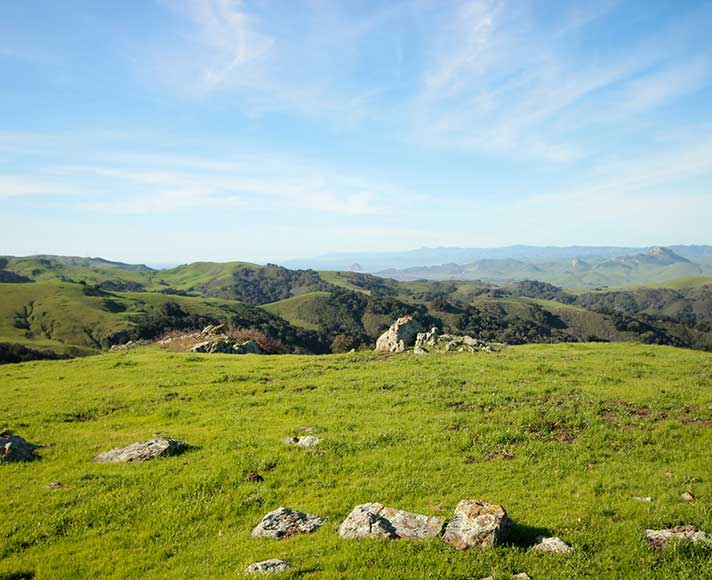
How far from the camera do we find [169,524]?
1278 cm

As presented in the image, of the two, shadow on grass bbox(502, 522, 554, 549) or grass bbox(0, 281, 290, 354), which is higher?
shadow on grass bbox(502, 522, 554, 549)

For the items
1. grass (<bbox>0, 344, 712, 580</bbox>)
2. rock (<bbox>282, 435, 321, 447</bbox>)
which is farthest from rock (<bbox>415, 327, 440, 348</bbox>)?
rock (<bbox>282, 435, 321, 447</bbox>)

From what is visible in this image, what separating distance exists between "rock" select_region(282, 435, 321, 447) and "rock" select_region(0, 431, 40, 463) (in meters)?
10.6

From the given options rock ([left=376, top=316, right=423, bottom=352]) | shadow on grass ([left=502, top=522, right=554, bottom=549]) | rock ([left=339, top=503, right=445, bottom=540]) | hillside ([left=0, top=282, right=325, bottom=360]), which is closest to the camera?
shadow on grass ([left=502, top=522, right=554, bottom=549])

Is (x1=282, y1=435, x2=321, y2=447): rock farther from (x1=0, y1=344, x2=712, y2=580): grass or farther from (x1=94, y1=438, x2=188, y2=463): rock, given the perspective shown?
(x1=94, y1=438, x2=188, y2=463): rock

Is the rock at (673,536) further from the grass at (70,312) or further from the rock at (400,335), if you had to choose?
the grass at (70,312)

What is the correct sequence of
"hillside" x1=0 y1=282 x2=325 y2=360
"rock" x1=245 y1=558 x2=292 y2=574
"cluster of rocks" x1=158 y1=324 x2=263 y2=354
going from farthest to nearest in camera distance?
"hillside" x1=0 y1=282 x2=325 y2=360, "cluster of rocks" x1=158 y1=324 x2=263 y2=354, "rock" x1=245 y1=558 x2=292 y2=574

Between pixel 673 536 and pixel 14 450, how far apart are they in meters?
23.1

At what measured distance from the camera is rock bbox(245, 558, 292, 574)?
9.73 m

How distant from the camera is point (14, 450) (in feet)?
57.1

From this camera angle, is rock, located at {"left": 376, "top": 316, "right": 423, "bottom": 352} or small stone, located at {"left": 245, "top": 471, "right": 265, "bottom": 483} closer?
small stone, located at {"left": 245, "top": 471, "right": 265, "bottom": 483}

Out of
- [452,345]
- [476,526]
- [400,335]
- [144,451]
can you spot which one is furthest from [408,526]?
[400,335]

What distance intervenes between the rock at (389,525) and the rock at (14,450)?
14.7m

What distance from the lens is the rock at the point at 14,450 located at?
17.2 meters
